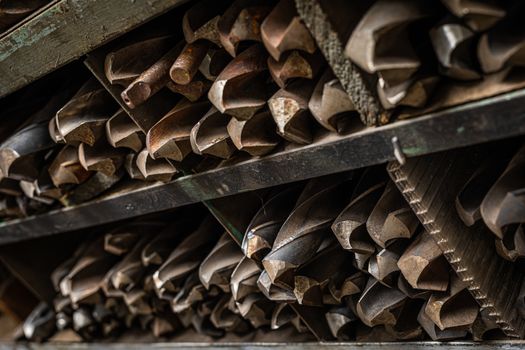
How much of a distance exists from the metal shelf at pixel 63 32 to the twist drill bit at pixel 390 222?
→ 1.66ft

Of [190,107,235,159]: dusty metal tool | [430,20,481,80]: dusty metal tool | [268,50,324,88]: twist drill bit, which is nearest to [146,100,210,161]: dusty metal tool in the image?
[190,107,235,159]: dusty metal tool

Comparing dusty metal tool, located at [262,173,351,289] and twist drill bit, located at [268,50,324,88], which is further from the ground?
twist drill bit, located at [268,50,324,88]

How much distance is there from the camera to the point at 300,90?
1.11m

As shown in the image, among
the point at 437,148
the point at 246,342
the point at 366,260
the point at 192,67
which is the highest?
the point at 192,67

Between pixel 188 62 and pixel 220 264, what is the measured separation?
1.74 ft

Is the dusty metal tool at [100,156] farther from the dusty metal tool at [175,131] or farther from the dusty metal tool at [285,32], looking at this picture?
the dusty metal tool at [285,32]

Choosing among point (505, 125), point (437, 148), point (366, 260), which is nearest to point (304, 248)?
point (366, 260)

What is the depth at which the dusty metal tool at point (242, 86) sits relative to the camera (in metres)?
1.13

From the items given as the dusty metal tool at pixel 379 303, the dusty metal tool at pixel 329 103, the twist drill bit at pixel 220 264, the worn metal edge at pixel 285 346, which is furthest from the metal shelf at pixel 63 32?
the worn metal edge at pixel 285 346

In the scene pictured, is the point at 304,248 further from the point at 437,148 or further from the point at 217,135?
the point at 437,148

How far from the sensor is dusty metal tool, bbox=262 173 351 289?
49.4 inches

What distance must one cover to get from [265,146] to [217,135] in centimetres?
11

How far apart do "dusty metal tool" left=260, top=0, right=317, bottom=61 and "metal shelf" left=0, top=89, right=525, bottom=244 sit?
0.16 meters

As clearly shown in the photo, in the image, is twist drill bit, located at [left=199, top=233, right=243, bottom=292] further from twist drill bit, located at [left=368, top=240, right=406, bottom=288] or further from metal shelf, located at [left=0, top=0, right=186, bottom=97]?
metal shelf, located at [left=0, top=0, right=186, bottom=97]
